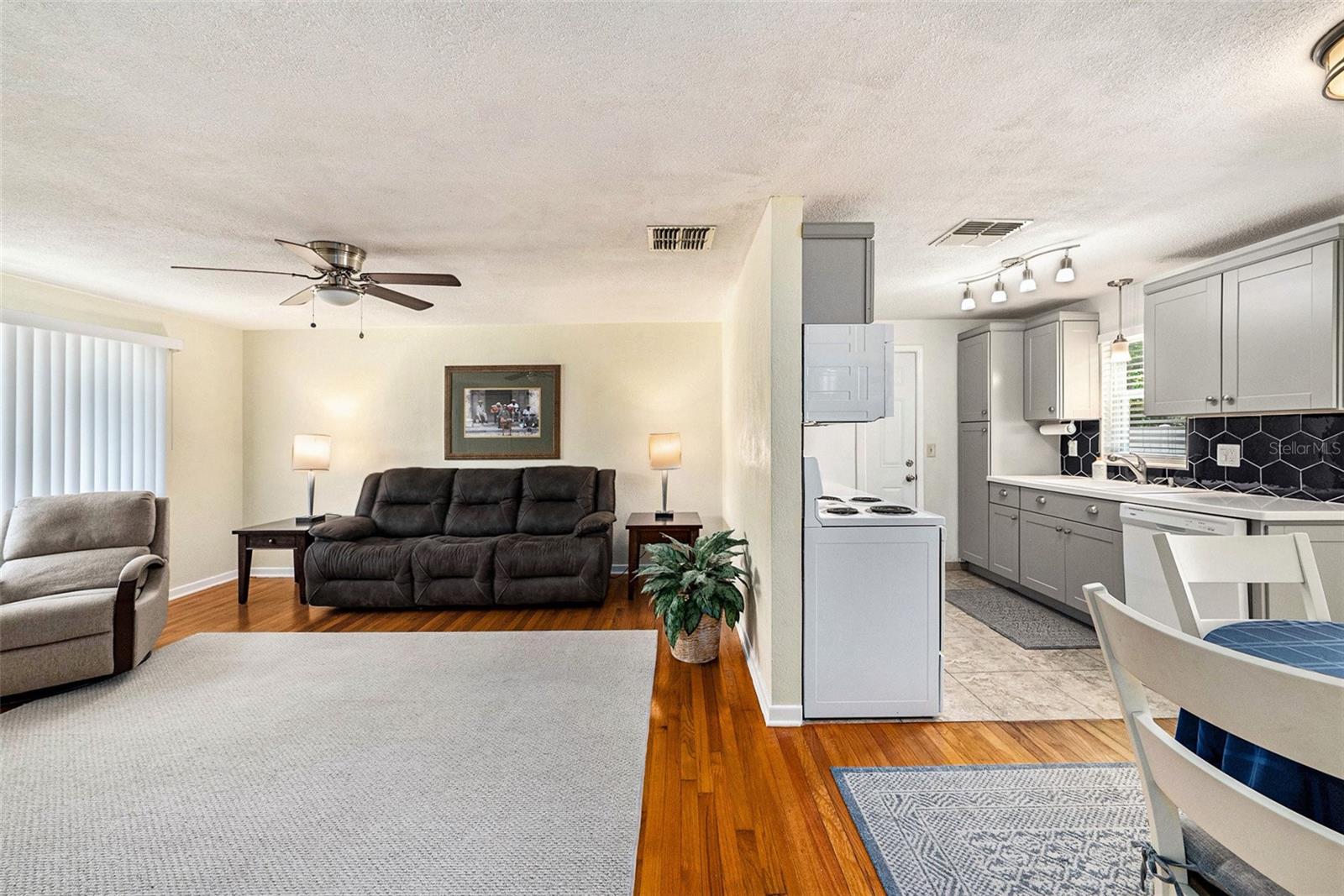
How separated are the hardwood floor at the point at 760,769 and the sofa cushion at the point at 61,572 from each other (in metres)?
3.12

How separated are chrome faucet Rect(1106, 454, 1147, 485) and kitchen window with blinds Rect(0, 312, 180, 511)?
24.4 feet

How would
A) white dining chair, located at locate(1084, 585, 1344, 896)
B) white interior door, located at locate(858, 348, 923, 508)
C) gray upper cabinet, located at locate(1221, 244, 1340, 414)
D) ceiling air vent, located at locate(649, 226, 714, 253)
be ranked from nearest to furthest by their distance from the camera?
white dining chair, located at locate(1084, 585, 1344, 896) → gray upper cabinet, located at locate(1221, 244, 1340, 414) → ceiling air vent, located at locate(649, 226, 714, 253) → white interior door, located at locate(858, 348, 923, 508)

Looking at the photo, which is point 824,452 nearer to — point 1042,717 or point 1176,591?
point 1042,717

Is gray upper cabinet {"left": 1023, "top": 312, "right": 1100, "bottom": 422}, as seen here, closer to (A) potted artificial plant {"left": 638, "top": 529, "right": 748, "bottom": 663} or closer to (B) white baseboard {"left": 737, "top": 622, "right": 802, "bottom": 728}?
(A) potted artificial plant {"left": 638, "top": 529, "right": 748, "bottom": 663}

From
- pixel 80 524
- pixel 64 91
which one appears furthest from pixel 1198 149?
pixel 80 524

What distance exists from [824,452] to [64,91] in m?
5.04

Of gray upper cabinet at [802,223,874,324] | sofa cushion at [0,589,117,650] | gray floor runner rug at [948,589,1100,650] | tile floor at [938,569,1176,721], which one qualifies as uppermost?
gray upper cabinet at [802,223,874,324]

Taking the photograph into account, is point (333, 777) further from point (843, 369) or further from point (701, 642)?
point (843, 369)

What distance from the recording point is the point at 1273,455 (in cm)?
316

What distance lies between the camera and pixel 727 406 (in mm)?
4828

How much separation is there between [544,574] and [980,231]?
3.59 meters

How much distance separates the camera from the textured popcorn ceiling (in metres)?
1.44

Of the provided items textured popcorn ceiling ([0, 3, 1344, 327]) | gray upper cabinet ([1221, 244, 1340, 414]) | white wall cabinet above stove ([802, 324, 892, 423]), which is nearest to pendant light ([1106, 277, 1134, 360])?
textured popcorn ceiling ([0, 3, 1344, 327])

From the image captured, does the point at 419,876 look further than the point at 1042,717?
No
